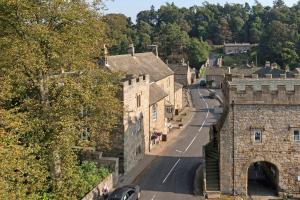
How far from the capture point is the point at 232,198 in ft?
95.4

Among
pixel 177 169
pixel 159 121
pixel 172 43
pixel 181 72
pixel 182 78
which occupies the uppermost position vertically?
pixel 172 43

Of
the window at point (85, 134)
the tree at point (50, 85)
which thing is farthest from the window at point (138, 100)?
the tree at point (50, 85)

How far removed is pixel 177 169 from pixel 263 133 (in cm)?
930

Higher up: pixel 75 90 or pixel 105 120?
pixel 75 90

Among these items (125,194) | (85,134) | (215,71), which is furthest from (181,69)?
(125,194)

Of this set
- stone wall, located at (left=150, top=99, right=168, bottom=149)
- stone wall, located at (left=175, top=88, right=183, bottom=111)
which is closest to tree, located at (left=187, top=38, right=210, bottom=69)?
stone wall, located at (left=175, top=88, right=183, bottom=111)

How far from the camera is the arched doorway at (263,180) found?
30.3 m

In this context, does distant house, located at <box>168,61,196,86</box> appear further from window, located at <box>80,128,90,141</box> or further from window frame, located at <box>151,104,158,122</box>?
window, located at <box>80,128,90,141</box>

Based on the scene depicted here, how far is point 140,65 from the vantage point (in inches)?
2141

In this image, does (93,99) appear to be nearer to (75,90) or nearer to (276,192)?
(75,90)

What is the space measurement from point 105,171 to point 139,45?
103647 millimetres

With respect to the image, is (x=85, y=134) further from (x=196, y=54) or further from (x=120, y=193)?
(x=196, y=54)

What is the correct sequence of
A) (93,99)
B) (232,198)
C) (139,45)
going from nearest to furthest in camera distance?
(93,99) < (232,198) < (139,45)

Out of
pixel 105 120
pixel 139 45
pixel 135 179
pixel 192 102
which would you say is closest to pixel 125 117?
pixel 135 179
